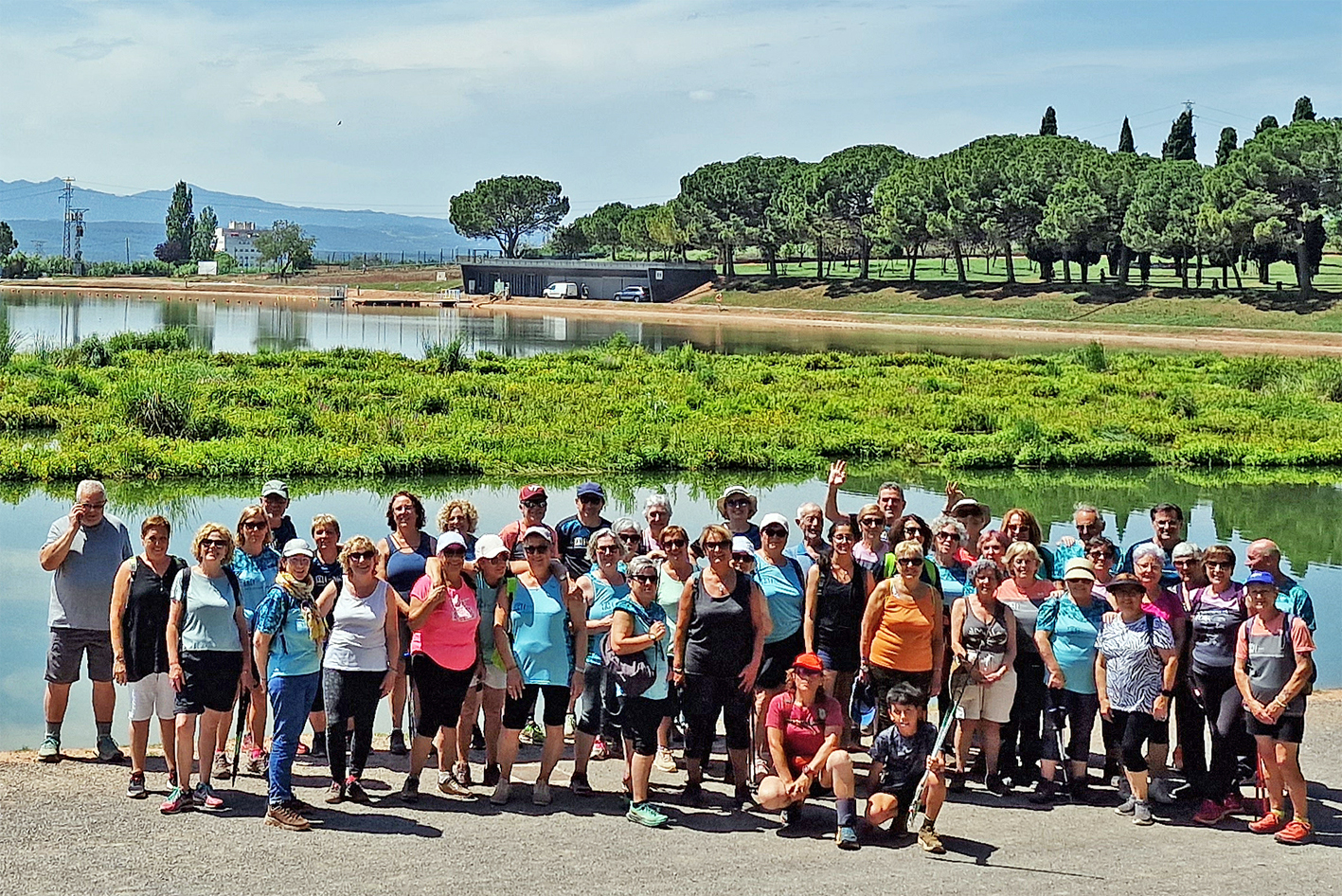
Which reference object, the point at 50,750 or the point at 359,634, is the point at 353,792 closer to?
the point at 359,634

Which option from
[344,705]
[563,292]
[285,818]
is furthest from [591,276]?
[285,818]

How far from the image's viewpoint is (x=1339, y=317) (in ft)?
227

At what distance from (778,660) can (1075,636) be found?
1.75 meters

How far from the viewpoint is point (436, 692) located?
28.5ft

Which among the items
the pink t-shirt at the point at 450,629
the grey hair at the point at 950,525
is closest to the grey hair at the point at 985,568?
the grey hair at the point at 950,525

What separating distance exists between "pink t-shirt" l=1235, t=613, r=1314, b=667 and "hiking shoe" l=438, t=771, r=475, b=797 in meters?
4.42

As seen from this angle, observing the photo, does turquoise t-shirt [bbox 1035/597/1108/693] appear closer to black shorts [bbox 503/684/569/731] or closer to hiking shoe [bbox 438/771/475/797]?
black shorts [bbox 503/684/569/731]

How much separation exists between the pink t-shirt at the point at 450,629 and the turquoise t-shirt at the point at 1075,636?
331 centimetres

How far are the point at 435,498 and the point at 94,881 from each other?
15.4 m

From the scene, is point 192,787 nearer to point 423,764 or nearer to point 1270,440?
point 423,764

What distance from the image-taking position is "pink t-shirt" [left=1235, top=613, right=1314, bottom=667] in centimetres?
815

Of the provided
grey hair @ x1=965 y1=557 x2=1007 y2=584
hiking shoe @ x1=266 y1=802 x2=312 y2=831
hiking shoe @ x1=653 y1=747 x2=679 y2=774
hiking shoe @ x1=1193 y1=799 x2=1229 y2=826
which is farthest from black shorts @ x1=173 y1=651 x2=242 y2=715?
hiking shoe @ x1=1193 y1=799 x2=1229 y2=826

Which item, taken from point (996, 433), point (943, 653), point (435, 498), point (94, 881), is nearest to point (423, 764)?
point (94, 881)

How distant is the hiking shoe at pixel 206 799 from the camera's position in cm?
823
